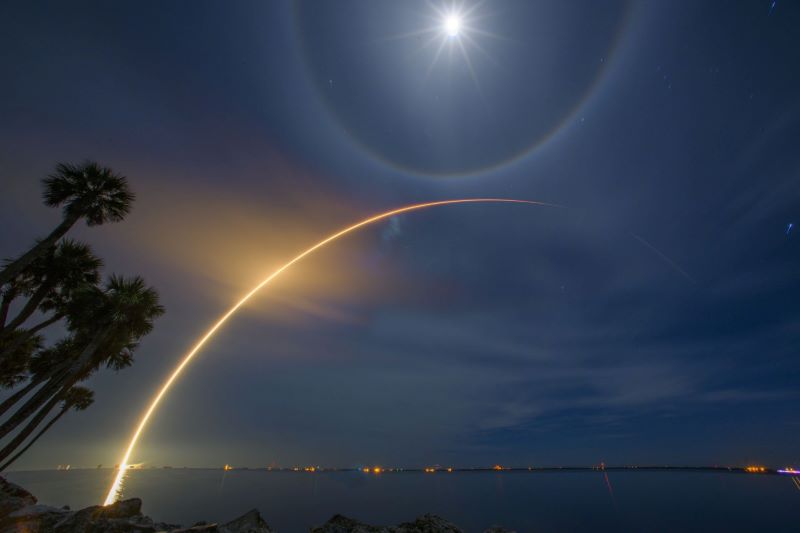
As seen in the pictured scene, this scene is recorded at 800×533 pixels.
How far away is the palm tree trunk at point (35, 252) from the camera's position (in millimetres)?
15969

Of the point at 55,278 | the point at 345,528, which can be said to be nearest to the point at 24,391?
the point at 55,278

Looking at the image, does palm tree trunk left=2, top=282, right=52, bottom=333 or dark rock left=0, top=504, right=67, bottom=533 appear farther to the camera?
palm tree trunk left=2, top=282, right=52, bottom=333

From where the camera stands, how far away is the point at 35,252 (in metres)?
17.0

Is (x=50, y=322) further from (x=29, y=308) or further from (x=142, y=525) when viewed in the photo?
(x=142, y=525)

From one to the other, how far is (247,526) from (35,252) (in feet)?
58.3

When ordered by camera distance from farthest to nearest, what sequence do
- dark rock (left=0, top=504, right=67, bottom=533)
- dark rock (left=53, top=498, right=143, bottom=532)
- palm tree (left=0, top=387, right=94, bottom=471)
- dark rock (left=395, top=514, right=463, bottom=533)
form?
palm tree (left=0, top=387, right=94, bottom=471) → dark rock (left=53, top=498, right=143, bottom=532) → dark rock (left=0, top=504, right=67, bottom=533) → dark rock (left=395, top=514, right=463, bottom=533)

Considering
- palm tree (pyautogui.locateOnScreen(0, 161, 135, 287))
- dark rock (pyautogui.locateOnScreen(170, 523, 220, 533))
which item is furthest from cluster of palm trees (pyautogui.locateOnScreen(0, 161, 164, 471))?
dark rock (pyautogui.locateOnScreen(170, 523, 220, 533))

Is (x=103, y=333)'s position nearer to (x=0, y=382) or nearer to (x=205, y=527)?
(x=0, y=382)

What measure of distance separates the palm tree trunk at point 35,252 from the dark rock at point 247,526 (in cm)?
1588

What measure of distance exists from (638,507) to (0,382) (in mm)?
102991

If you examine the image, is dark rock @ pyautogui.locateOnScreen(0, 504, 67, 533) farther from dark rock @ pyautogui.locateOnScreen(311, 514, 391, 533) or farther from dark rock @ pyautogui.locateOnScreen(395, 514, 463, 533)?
dark rock @ pyautogui.locateOnScreen(395, 514, 463, 533)

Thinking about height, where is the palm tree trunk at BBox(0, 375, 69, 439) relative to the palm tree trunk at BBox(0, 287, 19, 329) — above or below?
below

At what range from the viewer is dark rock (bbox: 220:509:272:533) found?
12301 mm

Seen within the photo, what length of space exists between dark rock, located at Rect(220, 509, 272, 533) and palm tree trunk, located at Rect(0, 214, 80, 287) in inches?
625
